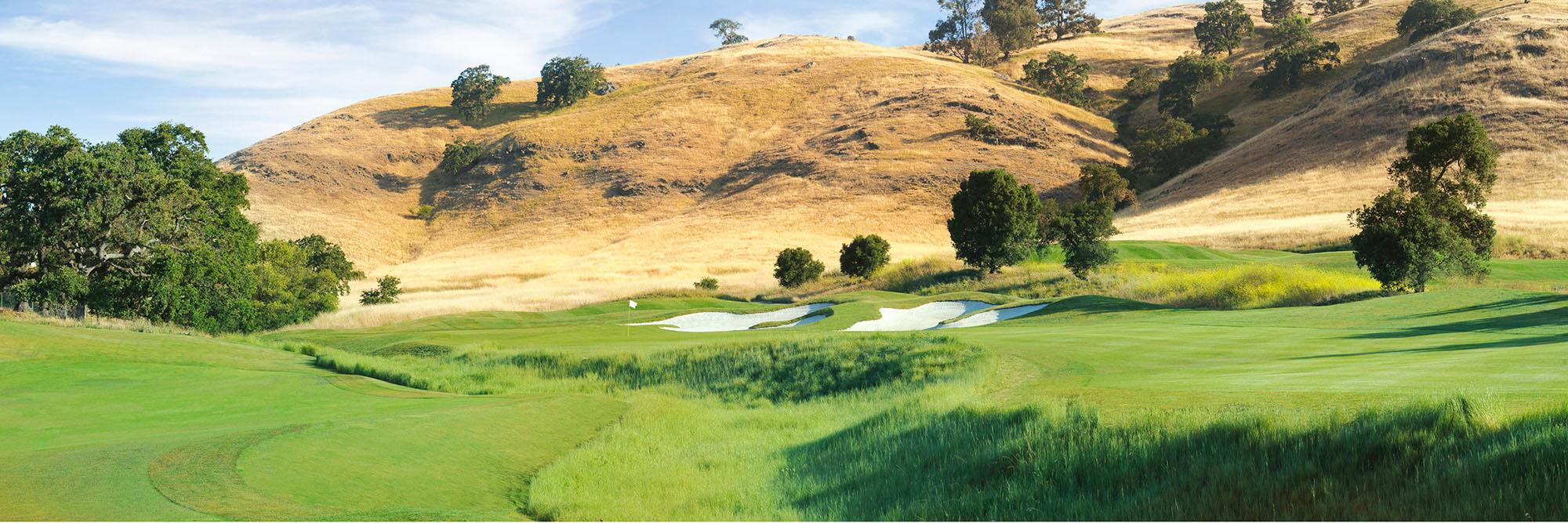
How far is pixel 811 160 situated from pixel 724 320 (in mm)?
71896

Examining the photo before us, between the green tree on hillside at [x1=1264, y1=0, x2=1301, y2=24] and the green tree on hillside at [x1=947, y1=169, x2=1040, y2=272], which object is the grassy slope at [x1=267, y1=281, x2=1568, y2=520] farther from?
the green tree on hillside at [x1=1264, y1=0, x2=1301, y2=24]

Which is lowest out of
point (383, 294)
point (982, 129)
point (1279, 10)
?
point (383, 294)

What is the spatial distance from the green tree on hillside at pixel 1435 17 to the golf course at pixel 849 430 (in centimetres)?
Answer: 10680

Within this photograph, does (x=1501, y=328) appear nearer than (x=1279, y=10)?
Yes

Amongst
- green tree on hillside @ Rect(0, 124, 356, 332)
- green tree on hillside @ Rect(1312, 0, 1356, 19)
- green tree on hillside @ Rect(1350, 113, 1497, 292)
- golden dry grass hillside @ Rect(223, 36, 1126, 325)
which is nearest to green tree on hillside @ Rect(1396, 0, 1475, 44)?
green tree on hillside @ Rect(1312, 0, 1356, 19)

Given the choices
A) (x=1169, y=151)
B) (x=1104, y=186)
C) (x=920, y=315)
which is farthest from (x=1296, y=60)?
(x=920, y=315)

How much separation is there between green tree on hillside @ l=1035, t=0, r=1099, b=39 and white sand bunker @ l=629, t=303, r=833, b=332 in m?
139

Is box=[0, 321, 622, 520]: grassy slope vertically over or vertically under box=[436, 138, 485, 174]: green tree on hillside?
under

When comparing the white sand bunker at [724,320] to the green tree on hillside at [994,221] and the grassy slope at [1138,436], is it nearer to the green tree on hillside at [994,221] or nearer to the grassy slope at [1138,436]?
the green tree on hillside at [994,221]

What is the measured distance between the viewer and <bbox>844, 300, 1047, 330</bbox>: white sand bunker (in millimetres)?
28594

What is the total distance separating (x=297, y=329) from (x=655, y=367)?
21851 millimetres

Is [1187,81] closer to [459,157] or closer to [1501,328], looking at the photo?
[459,157]

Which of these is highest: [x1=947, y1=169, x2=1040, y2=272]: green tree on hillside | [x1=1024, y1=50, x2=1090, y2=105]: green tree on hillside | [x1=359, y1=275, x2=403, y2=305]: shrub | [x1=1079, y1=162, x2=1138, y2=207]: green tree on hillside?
[x1=1024, y1=50, x2=1090, y2=105]: green tree on hillside

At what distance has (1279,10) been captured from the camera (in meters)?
138
